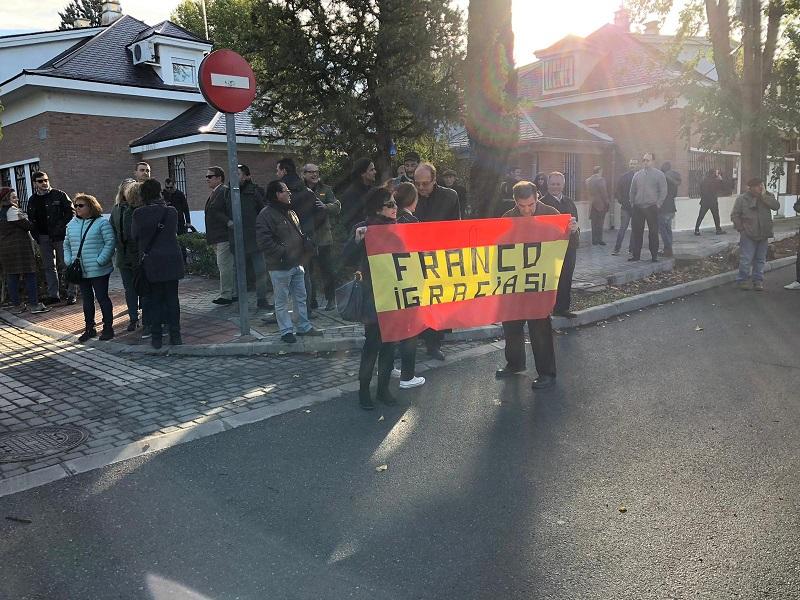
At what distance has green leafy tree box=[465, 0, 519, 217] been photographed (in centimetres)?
945

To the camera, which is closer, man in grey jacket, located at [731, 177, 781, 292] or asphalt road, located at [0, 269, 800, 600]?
asphalt road, located at [0, 269, 800, 600]

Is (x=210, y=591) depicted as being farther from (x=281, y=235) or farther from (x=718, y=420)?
(x=281, y=235)

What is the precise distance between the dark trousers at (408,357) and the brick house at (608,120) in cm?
1449

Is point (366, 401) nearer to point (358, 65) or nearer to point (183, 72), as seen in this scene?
point (358, 65)

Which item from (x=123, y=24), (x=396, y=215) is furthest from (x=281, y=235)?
(x=123, y=24)

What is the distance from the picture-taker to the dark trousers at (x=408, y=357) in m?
5.74

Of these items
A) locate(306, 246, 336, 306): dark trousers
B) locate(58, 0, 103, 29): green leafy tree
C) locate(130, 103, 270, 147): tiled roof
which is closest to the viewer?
locate(306, 246, 336, 306): dark trousers

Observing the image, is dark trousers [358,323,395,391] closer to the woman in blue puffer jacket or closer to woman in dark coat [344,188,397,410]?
woman in dark coat [344,188,397,410]

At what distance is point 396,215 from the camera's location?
17.8 feet

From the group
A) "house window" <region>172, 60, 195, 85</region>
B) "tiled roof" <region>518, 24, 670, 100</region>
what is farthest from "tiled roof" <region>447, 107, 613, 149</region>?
"house window" <region>172, 60, 195, 85</region>

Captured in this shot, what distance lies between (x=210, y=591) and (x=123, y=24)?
28.0 meters

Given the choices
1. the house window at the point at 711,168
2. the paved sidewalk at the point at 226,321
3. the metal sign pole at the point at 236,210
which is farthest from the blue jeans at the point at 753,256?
Result: the house window at the point at 711,168

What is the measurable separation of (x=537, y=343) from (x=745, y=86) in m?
11.1

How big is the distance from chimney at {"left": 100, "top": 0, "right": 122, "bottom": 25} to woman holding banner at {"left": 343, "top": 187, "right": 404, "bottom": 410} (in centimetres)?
2947
